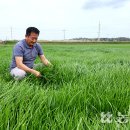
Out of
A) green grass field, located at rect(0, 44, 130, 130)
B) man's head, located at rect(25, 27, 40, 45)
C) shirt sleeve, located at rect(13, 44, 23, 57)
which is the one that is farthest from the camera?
shirt sleeve, located at rect(13, 44, 23, 57)

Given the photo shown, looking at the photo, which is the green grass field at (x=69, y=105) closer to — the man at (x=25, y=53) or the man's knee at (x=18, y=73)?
the man's knee at (x=18, y=73)

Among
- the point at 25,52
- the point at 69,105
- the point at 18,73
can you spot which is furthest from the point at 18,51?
the point at 69,105

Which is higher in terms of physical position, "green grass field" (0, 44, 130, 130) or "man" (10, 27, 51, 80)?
"man" (10, 27, 51, 80)

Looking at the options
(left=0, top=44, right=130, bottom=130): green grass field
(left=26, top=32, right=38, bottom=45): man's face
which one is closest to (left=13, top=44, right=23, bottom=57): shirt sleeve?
(left=26, top=32, right=38, bottom=45): man's face

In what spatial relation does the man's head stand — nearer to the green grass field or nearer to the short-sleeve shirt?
the short-sleeve shirt

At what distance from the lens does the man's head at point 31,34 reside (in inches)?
222

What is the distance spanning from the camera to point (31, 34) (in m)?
5.65

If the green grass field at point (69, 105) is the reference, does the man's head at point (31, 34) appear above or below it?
above

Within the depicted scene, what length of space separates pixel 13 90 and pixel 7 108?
26.6 inches

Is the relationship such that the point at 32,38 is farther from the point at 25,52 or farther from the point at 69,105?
the point at 69,105

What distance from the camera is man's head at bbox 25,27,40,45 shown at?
5.63 metres

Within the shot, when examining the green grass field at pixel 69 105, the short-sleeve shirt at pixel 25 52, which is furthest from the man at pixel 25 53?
the green grass field at pixel 69 105

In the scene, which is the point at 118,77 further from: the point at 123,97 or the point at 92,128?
the point at 92,128

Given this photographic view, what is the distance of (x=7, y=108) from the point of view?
257cm
